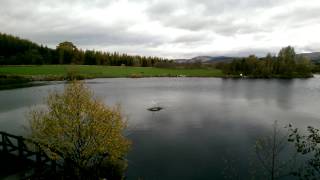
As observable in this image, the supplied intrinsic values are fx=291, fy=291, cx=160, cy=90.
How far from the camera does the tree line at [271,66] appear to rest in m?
167

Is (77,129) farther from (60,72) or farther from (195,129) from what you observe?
(60,72)

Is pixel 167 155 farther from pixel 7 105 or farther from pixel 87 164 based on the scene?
pixel 7 105

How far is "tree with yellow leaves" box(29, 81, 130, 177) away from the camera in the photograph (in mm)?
23188

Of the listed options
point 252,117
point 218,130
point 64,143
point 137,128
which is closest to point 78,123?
point 64,143

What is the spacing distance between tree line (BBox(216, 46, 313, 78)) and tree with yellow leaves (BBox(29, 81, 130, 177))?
155 metres

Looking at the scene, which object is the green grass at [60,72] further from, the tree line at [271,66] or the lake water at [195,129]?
the lake water at [195,129]

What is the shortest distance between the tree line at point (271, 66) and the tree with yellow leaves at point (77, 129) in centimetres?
15453

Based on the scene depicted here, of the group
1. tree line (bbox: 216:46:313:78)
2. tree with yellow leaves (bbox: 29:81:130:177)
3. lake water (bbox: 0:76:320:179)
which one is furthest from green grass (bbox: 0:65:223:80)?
tree with yellow leaves (bbox: 29:81:130:177)

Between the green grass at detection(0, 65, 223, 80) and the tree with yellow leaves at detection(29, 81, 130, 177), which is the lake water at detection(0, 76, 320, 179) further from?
the green grass at detection(0, 65, 223, 80)

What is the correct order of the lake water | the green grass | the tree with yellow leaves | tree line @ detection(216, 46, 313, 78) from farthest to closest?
tree line @ detection(216, 46, 313, 78), the green grass, the lake water, the tree with yellow leaves

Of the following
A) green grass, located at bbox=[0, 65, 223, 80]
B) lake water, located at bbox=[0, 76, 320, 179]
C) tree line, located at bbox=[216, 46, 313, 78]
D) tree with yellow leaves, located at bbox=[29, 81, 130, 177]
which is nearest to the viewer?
tree with yellow leaves, located at bbox=[29, 81, 130, 177]

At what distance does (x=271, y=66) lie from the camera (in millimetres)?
168875

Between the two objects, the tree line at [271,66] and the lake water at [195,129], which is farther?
the tree line at [271,66]

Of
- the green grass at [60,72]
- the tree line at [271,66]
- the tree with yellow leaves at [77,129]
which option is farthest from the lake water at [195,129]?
the tree line at [271,66]
